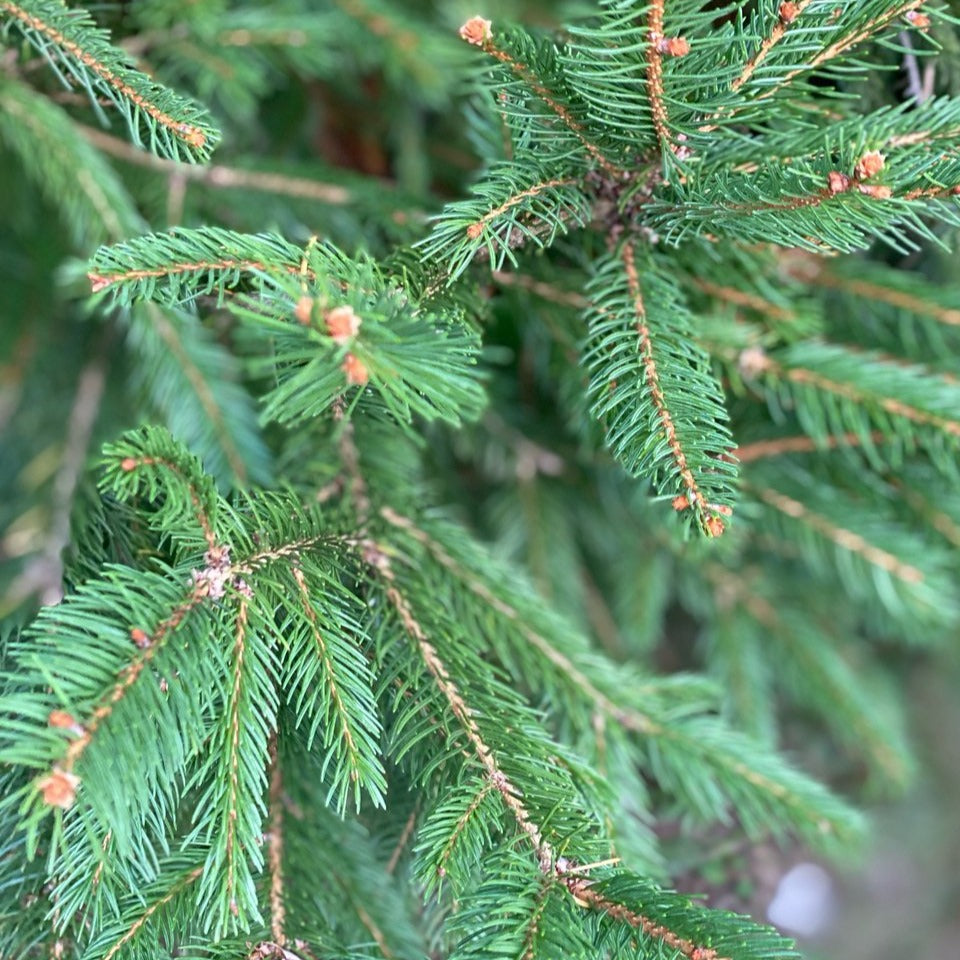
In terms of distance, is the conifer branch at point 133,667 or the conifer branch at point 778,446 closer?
the conifer branch at point 133,667

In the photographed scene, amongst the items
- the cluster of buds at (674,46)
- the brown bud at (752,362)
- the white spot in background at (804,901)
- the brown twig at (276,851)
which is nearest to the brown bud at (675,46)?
the cluster of buds at (674,46)

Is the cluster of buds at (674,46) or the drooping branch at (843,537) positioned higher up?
the cluster of buds at (674,46)

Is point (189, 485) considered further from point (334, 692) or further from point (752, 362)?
point (752, 362)

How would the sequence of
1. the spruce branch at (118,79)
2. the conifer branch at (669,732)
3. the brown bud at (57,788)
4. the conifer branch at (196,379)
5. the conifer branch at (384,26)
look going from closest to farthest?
the brown bud at (57,788) < the spruce branch at (118,79) < the conifer branch at (669,732) < the conifer branch at (196,379) < the conifer branch at (384,26)

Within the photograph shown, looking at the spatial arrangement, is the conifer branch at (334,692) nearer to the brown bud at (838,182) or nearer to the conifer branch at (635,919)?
the conifer branch at (635,919)

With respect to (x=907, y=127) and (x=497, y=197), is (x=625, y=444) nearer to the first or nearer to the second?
(x=497, y=197)

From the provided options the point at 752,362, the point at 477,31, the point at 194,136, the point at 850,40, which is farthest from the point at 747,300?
the point at 194,136

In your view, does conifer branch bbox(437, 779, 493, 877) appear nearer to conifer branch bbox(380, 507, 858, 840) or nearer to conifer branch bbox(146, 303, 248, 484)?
conifer branch bbox(380, 507, 858, 840)
